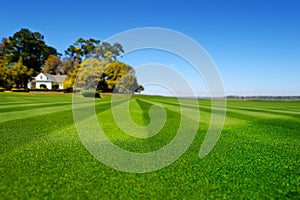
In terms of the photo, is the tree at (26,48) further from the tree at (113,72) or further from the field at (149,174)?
the field at (149,174)

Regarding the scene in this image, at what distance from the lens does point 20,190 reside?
2891 mm

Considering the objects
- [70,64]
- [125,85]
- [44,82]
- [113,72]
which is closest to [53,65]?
[70,64]

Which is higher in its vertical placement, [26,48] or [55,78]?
[26,48]

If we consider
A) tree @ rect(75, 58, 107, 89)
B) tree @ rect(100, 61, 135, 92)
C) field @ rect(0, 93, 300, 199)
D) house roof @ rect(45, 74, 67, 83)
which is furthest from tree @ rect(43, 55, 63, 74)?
field @ rect(0, 93, 300, 199)

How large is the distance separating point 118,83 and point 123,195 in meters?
50.0

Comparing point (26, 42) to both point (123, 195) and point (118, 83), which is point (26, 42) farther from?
point (123, 195)

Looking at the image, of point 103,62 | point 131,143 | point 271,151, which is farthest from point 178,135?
point 103,62

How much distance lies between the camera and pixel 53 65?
98125 millimetres

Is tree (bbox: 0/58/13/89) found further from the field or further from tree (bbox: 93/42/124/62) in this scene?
the field

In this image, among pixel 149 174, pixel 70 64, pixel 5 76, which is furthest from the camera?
pixel 70 64

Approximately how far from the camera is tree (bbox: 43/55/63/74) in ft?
318

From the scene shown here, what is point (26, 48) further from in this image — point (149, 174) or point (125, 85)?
point (149, 174)

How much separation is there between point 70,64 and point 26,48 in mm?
15623

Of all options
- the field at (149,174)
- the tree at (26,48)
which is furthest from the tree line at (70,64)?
the field at (149,174)
